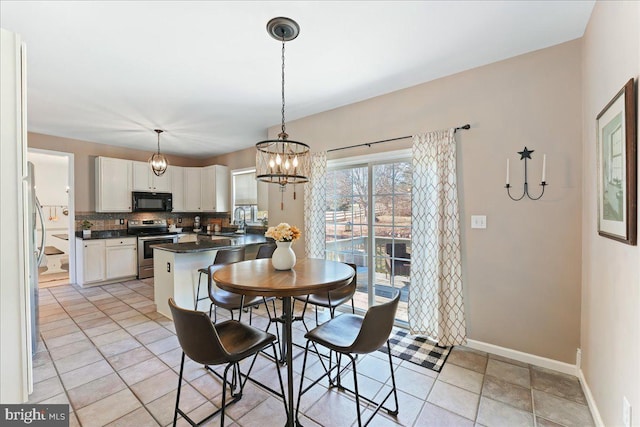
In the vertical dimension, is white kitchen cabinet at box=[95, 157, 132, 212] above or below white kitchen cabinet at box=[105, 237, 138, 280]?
above

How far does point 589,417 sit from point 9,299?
10.7 feet

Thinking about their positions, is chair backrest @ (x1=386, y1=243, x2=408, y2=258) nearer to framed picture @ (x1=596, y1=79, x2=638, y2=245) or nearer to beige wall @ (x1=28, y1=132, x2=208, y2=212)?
framed picture @ (x1=596, y1=79, x2=638, y2=245)

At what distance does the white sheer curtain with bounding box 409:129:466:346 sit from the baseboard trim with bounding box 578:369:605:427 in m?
0.81

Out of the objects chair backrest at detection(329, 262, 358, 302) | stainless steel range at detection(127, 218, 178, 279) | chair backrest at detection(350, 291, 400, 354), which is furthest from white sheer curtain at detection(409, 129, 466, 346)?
stainless steel range at detection(127, 218, 178, 279)

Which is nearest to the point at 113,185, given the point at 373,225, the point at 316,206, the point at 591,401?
the point at 316,206

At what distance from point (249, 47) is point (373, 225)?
7.19 feet

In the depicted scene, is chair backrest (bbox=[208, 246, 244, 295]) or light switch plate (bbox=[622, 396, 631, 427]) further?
chair backrest (bbox=[208, 246, 244, 295])

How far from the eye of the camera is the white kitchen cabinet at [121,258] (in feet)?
16.1

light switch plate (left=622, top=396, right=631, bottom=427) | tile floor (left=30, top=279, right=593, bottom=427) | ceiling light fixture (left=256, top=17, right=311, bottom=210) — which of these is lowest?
tile floor (left=30, top=279, right=593, bottom=427)

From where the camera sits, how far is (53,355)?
8.23 feet

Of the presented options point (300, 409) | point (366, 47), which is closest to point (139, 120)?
point (366, 47)

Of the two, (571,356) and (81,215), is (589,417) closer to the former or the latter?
(571,356)

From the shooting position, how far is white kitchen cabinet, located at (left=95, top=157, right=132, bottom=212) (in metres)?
4.99

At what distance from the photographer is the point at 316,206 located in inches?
142
